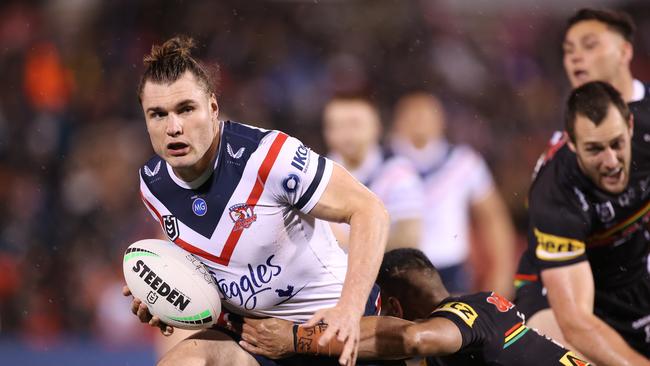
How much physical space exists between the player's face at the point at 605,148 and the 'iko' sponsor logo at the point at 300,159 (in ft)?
6.48

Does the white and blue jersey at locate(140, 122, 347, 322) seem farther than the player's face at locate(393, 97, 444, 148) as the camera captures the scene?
No

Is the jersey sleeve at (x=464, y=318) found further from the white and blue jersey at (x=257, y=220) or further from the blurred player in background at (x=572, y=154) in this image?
the blurred player in background at (x=572, y=154)

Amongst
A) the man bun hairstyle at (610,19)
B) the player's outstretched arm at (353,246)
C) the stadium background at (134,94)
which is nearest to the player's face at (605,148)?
the man bun hairstyle at (610,19)

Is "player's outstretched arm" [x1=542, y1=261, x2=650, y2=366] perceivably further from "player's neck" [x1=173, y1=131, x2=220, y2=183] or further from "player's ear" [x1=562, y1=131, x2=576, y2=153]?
"player's neck" [x1=173, y1=131, x2=220, y2=183]

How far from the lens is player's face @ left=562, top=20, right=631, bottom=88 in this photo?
6566 mm

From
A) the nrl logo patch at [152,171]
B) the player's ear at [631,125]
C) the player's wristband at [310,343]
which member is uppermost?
the player's ear at [631,125]

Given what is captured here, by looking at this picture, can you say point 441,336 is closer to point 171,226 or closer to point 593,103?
point 171,226

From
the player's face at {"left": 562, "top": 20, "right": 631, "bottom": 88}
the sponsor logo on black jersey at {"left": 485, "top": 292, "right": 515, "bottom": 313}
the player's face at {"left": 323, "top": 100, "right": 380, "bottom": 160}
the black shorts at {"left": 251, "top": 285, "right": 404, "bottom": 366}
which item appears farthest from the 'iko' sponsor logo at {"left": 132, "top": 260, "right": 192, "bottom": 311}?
the player's face at {"left": 323, "top": 100, "right": 380, "bottom": 160}

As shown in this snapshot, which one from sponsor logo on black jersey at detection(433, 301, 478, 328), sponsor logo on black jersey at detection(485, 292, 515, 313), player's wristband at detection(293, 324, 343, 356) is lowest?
player's wristband at detection(293, 324, 343, 356)

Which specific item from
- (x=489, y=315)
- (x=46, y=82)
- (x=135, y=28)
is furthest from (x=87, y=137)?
(x=489, y=315)

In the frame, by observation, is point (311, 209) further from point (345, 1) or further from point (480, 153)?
point (345, 1)

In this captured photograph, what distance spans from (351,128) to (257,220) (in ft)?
11.5

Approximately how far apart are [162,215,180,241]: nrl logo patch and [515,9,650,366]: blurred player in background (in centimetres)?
235

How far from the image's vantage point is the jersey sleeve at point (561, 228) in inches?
234
